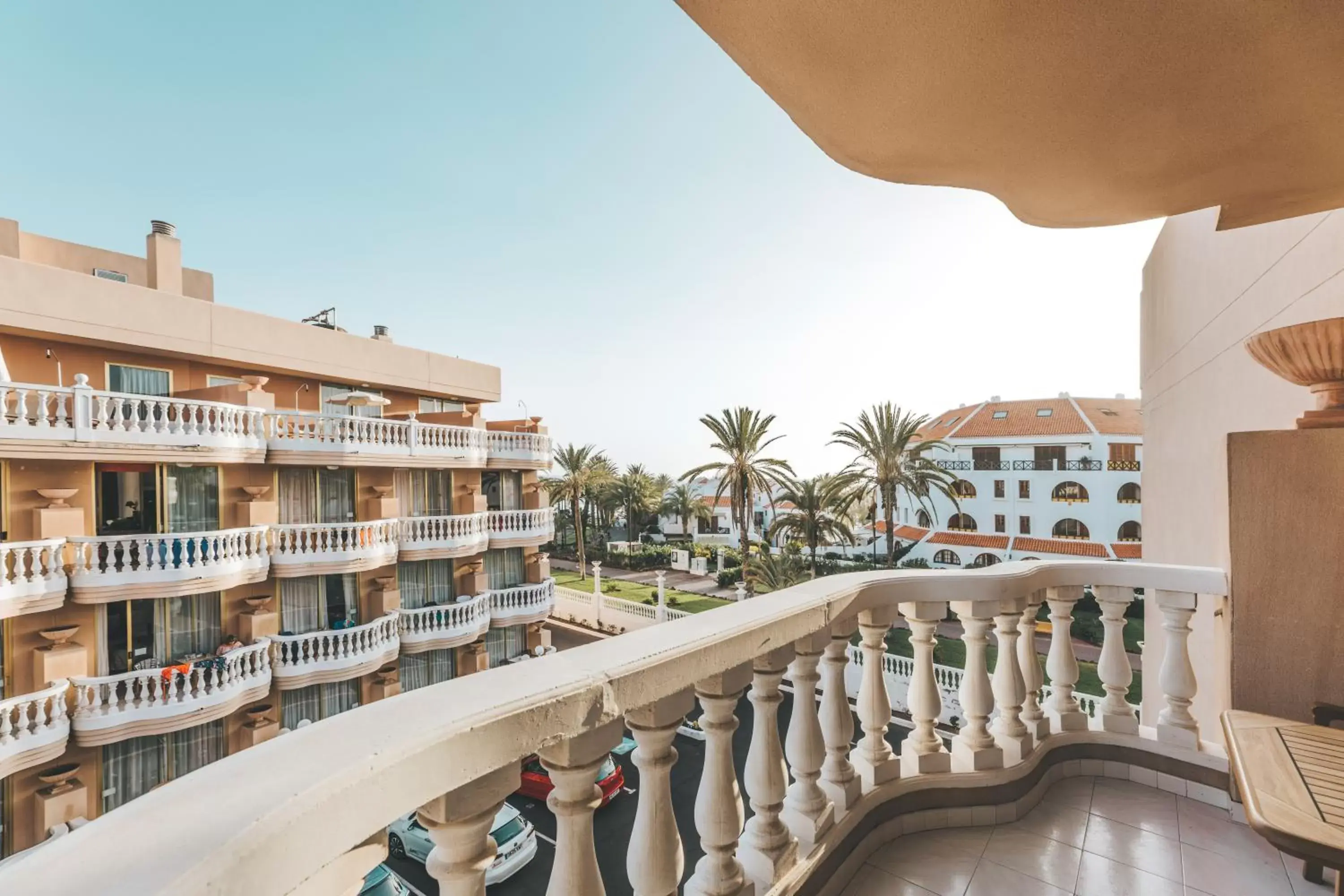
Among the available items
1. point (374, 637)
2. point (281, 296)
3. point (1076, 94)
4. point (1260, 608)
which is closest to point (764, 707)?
point (1076, 94)

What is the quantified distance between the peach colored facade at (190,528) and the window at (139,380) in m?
0.03

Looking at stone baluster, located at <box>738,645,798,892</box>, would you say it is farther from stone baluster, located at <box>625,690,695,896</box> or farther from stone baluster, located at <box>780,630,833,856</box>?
stone baluster, located at <box>625,690,695,896</box>

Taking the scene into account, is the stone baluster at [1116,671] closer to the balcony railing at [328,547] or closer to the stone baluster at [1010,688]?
the stone baluster at [1010,688]

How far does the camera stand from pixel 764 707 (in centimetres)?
129

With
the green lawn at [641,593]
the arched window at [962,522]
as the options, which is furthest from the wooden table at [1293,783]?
the arched window at [962,522]

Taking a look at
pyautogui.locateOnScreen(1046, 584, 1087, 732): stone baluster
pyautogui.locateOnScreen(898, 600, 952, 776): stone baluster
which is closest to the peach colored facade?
pyautogui.locateOnScreen(898, 600, 952, 776): stone baluster

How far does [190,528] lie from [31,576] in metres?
1.85

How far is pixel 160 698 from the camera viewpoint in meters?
7.96

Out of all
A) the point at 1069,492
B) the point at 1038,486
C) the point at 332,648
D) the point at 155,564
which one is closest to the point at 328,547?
the point at 332,648

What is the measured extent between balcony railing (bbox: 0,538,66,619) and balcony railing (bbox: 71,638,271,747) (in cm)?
134

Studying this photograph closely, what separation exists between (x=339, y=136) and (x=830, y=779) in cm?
2143

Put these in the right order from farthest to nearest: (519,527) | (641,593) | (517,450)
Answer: (641,593) < (519,527) < (517,450)

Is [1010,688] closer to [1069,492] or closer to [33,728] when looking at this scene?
[33,728]

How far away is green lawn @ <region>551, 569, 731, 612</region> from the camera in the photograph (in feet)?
61.8
